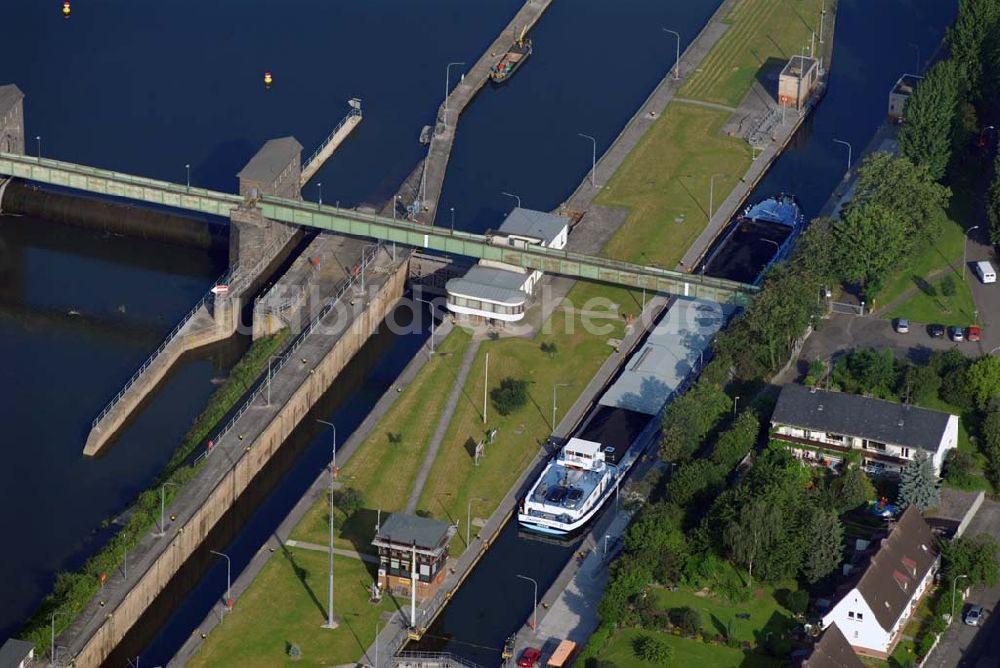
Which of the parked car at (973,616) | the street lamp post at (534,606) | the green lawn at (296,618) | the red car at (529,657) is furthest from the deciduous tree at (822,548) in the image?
the green lawn at (296,618)

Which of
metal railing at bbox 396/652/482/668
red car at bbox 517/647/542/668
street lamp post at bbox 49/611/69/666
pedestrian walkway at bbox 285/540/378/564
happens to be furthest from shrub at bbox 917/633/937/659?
street lamp post at bbox 49/611/69/666

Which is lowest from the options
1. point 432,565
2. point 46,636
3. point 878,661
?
point 46,636

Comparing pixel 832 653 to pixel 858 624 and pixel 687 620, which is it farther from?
pixel 687 620

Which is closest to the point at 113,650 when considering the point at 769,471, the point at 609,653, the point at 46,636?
the point at 46,636

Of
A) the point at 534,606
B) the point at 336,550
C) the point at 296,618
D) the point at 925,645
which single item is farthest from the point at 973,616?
the point at 296,618

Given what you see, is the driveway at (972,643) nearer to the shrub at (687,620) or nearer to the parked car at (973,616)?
the parked car at (973,616)

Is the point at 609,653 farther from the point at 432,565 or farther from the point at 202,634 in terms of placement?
the point at 202,634

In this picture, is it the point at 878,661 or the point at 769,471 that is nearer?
the point at 878,661
